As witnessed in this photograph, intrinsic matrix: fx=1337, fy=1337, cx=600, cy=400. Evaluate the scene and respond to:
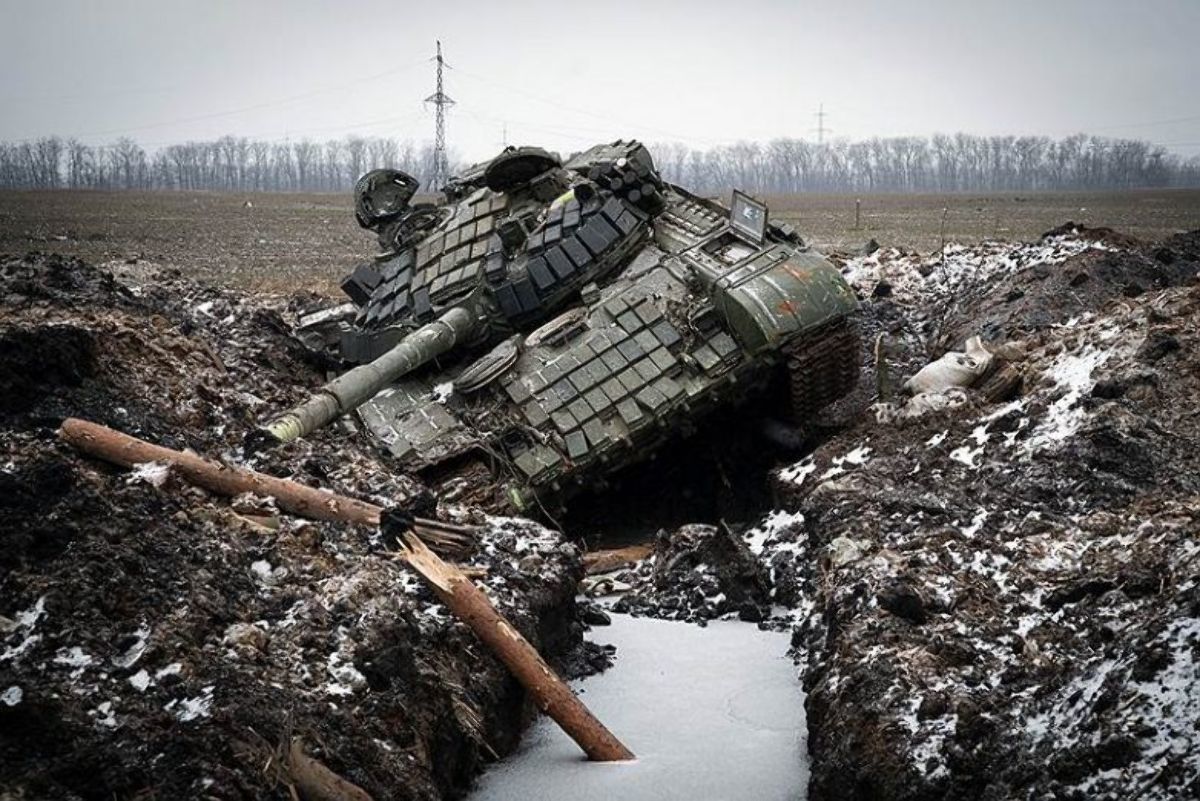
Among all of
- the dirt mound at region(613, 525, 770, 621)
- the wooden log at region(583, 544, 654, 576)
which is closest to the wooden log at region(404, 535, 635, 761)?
the dirt mound at region(613, 525, 770, 621)

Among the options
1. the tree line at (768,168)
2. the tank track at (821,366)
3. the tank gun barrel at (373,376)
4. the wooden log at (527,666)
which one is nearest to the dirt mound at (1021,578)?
the tank track at (821,366)

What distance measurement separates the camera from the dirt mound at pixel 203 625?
566cm

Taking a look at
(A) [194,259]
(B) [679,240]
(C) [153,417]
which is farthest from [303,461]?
(A) [194,259]

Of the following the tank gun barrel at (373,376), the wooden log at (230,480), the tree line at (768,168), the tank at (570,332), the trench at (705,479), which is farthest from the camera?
the tree line at (768,168)

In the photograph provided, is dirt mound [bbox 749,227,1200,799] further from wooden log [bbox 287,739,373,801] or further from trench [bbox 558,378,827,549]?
wooden log [bbox 287,739,373,801]

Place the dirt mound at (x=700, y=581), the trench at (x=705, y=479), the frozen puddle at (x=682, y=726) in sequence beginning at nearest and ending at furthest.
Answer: the frozen puddle at (x=682, y=726)
the dirt mound at (x=700, y=581)
the trench at (x=705, y=479)

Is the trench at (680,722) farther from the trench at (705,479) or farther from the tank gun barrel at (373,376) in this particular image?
the tank gun barrel at (373,376)

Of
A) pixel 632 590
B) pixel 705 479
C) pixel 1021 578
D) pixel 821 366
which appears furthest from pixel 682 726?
pixel 705 479

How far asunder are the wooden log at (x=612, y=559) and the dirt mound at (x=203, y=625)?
6.27 feet

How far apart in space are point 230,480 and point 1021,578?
5.01 m

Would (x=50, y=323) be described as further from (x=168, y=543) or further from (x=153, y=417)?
(x=168, y=543)

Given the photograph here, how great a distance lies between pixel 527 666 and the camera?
25.4ft

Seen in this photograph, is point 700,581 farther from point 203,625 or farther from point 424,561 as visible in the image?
point 203,625

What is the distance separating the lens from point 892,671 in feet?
24.3
